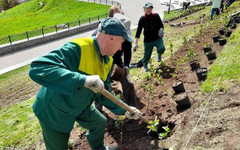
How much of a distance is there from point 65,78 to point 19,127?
11.8ft

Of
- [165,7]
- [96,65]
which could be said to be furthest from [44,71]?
[165,7]

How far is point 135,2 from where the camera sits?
32531 millimetres

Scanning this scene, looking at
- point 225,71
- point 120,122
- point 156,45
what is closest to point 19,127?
point 120,122

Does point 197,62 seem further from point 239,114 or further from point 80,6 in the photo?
point 80,6

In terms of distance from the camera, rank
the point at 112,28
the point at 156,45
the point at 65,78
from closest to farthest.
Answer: the point at 65,78 < the point at 112,28 < the point at 156,45

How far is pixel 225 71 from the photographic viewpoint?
5.24 metres

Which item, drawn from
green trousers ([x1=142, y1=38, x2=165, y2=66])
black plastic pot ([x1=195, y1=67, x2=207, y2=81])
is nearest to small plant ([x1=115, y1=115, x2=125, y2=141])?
black plastic pot ([x1=195, y1=67, x2=207, y2=81])

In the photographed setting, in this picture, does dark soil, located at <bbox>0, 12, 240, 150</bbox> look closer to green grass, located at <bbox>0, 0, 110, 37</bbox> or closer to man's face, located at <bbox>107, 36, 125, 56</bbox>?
man's face, located at <bbox>107, 36, 125, 56</bbox>

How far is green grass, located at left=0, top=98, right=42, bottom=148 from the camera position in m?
4.61

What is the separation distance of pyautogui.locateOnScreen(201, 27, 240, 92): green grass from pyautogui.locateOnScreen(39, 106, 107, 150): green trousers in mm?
2351

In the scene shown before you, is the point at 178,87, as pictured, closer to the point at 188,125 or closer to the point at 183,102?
the point at 183,102

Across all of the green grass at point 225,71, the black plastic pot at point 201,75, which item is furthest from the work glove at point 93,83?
the black plastic pot at point 201,75

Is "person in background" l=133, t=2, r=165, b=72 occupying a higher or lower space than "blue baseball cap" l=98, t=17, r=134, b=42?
lower

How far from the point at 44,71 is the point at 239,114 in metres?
2.99
